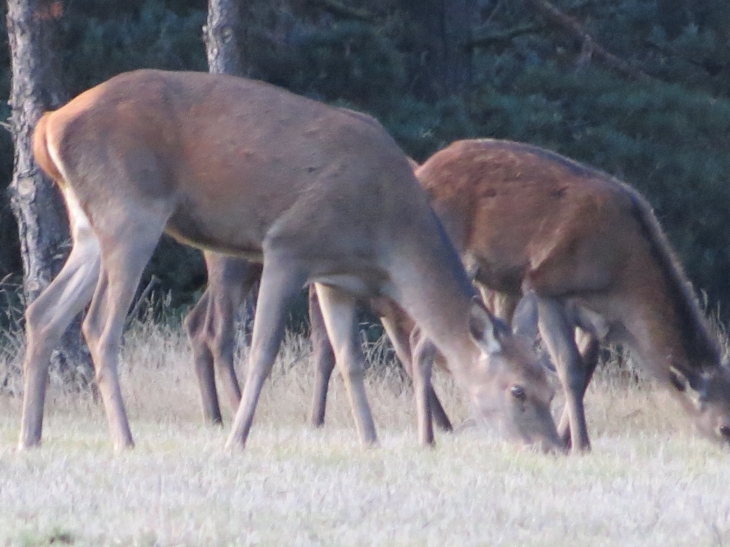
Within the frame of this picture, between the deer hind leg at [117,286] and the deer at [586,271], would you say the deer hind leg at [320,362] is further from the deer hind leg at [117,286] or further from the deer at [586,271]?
the deer hind leg at [117,286]

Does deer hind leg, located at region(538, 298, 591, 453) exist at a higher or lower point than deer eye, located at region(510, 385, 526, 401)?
lower

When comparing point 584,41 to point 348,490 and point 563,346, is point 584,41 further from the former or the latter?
point 348,490

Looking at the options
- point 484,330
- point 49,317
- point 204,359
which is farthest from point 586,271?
point 49,317

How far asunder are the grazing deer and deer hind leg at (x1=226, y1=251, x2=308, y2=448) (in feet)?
6.25

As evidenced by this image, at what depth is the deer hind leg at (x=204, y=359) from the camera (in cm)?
1015

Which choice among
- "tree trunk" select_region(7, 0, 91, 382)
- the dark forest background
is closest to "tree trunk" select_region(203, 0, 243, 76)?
"tree trunk" select_region(7, 0, 91, 382)

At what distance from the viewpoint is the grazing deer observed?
361 inches

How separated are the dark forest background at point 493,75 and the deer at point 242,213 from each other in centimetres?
778

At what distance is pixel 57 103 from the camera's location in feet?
39.5

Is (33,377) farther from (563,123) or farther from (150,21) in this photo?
(563,123)

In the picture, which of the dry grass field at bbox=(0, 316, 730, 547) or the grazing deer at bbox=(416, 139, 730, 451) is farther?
the grazing deer at bbox=(416, 139, 730, 451)

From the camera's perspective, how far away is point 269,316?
793 cm

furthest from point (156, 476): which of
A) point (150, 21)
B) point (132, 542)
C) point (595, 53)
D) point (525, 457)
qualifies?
point (595, 53)

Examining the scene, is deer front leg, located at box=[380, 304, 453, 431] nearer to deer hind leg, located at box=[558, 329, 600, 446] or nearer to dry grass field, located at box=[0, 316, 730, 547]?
dry grass field, located at box=[0, 316, 730, 547]
